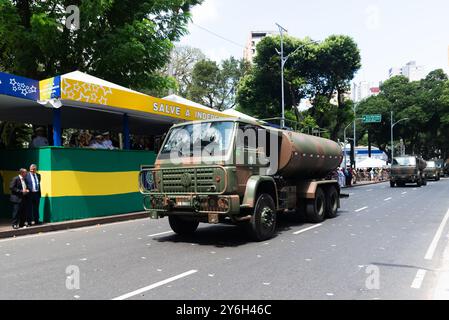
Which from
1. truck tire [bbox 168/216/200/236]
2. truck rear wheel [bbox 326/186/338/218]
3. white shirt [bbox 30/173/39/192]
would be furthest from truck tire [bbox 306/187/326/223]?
white shirt [bbox 30/173/39/192]

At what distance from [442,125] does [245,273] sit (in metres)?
60.4

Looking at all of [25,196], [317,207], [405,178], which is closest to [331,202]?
[317,207]

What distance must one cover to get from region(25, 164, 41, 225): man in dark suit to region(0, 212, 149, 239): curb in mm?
572

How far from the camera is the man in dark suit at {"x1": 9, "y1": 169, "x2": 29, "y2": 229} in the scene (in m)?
11.5

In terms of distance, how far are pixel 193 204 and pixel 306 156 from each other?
421 centimetres

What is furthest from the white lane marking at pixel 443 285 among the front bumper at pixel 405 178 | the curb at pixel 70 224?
the front bumper at pixel 405 178

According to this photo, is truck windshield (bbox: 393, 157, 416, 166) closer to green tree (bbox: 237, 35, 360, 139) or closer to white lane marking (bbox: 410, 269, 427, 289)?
green tree (bbox: 237, 35, 360, 139)

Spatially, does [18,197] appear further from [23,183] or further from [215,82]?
[215,82]

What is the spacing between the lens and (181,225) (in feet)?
33.5

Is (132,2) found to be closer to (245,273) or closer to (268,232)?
(268,232)

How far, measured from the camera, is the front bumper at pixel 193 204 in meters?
8.39

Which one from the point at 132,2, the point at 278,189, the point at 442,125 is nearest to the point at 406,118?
the point at 442,125

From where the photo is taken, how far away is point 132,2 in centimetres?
2030

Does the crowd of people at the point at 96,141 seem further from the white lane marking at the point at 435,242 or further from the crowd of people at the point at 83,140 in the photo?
the white lane marking at the point at 435,242
